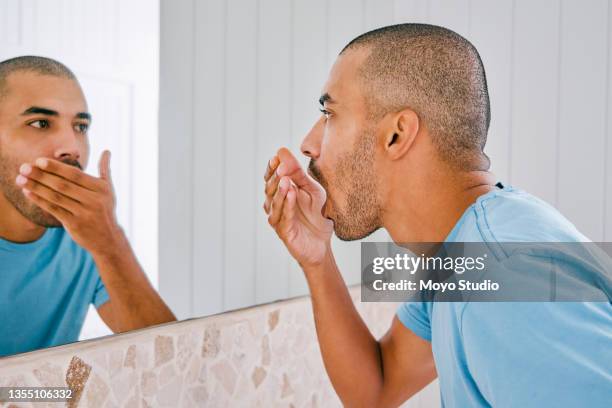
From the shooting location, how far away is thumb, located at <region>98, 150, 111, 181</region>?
753 mm

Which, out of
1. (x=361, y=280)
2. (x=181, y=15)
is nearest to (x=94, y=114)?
(x=181, y=15)

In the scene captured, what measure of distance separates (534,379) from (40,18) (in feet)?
2.21

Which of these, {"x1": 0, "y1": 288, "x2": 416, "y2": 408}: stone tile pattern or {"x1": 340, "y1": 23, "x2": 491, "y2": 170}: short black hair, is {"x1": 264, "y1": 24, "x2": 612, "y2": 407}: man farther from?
{"x1": 0, "y1": 288, "x2": 416, "y2": 408}: stone tile pattern

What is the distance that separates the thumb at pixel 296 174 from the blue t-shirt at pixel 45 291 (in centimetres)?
42

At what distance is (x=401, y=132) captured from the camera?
97cm

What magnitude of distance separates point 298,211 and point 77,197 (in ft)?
1.43

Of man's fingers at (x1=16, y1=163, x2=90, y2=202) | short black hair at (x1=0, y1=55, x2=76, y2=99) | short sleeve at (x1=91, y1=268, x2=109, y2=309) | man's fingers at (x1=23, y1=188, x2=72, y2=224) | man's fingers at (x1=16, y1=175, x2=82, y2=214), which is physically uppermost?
short black hair at (x1=0, y1=55, x2=76, y2=99)

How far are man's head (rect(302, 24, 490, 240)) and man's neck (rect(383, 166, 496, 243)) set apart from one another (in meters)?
0.02

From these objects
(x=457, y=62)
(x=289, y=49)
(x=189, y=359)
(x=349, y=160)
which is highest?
(x=289, y=49)

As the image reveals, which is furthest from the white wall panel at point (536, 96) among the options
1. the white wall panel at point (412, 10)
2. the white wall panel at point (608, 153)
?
the white wall panel at point (412, 10)

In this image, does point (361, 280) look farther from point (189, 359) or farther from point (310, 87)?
point (189, 359)

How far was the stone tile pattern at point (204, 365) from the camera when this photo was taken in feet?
2.51

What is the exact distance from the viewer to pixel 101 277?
775 mm

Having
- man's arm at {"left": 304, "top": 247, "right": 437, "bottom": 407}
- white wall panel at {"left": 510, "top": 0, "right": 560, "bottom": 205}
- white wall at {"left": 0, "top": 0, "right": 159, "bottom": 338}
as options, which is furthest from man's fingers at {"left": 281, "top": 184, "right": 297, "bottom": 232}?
white wall panel at {"left": 510, "top": 0, "right": 560, "bottom": 205}
